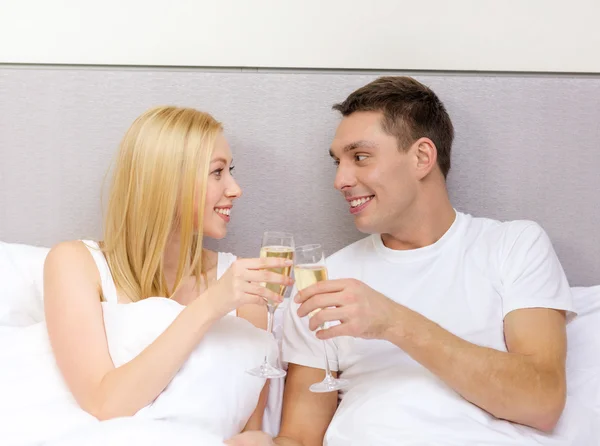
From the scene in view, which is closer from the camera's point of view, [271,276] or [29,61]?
[271,276]

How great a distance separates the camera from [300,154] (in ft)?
6.49

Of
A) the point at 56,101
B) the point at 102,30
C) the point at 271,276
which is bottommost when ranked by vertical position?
the point at 271,276

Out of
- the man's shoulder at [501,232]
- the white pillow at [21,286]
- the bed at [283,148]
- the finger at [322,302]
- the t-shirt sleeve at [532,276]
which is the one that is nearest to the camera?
the finger at [322,302]

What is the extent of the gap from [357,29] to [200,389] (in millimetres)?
1126

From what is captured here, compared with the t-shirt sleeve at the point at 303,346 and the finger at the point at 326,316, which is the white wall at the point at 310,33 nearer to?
the t-shirt sleeve at the point at 303,346

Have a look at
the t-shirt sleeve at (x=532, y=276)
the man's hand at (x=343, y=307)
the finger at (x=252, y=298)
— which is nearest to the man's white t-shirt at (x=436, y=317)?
the t-shirt sleeve at (x=532, y=276)

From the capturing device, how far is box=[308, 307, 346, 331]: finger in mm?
1315

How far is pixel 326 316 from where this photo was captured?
1.31 meters

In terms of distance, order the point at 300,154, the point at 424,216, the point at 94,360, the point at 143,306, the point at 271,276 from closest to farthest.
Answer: the point at 271,276, the point at 94,360, the point at 143,306, the point at 424,216, the point at 300,154

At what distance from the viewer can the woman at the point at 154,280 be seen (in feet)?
4.66

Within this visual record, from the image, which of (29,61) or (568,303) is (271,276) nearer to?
(568,303)

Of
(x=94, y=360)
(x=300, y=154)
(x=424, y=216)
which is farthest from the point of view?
(x=300, y=154)

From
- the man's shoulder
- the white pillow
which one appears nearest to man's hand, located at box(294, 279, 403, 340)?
the man's shoulder

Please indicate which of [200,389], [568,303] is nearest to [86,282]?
[200,389]
